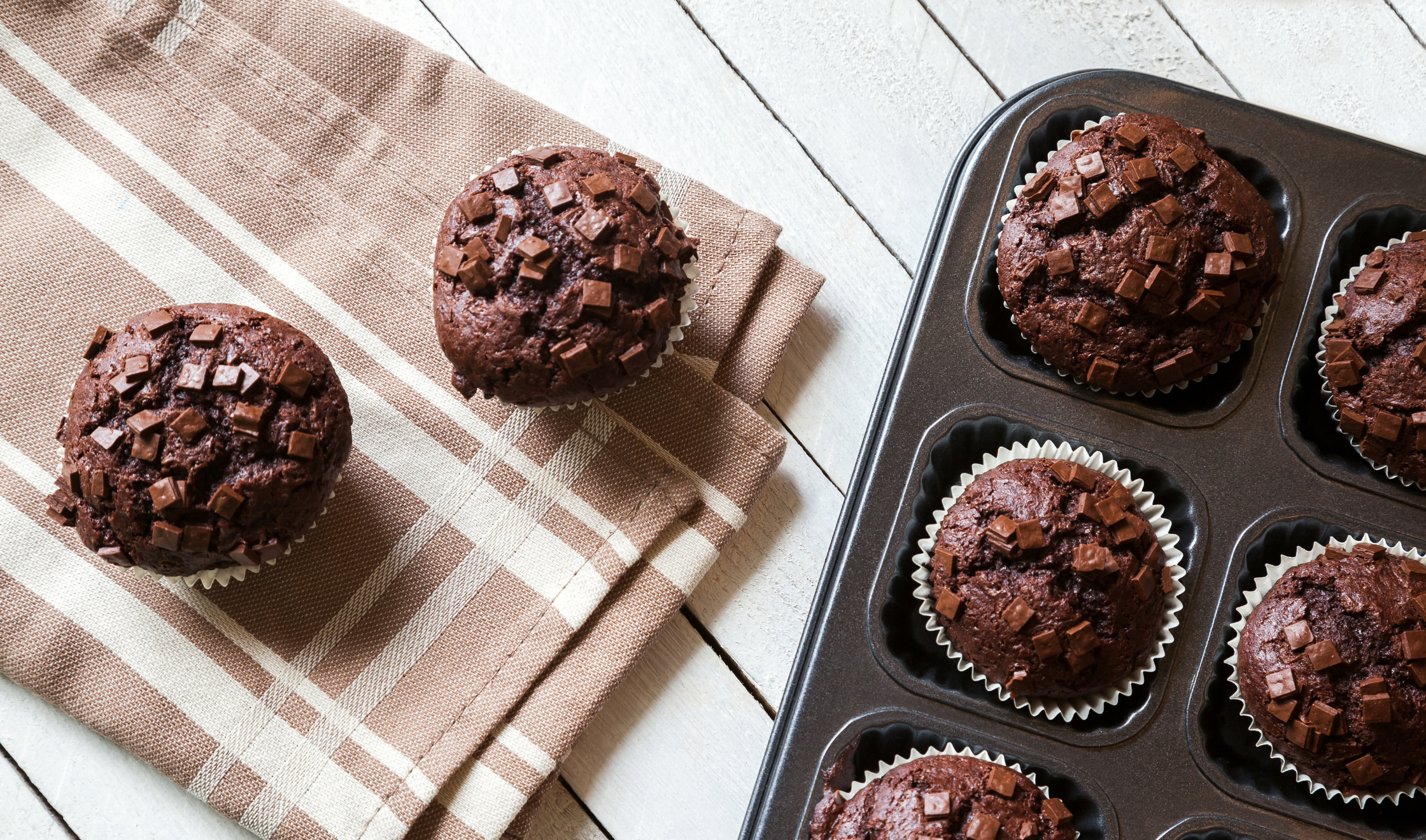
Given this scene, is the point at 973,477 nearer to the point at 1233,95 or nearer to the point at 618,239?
the point at 618,239

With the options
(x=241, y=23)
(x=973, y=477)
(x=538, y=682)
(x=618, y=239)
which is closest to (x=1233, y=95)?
(x=973, y=477)

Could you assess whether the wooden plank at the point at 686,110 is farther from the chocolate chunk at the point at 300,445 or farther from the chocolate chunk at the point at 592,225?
the chocolate chunk at the point at 300,445

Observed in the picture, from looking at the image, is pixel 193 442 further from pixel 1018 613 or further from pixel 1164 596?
pixel 1164 596

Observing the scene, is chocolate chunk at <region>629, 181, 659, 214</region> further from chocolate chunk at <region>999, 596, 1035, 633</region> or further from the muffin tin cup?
chocolate chunk at <region>999, 596, 1035, 633</region>

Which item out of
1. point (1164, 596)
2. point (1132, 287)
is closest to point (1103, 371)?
point (1132, 287)

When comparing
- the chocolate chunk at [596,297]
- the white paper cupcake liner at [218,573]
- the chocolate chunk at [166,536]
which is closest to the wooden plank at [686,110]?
the chocolate chunk at [596,297]
